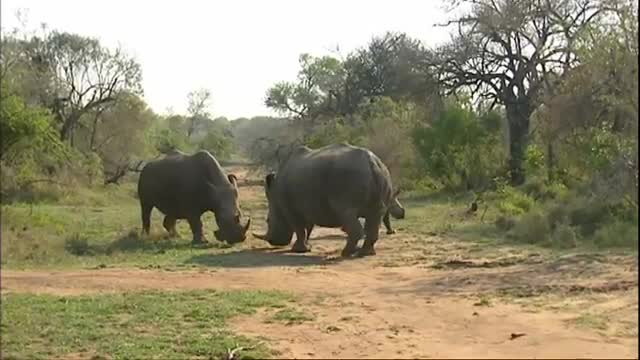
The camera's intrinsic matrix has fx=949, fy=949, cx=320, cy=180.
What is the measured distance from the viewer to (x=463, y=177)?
121ft

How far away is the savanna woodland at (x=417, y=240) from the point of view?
10.0m

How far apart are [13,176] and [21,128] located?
79.9 inches

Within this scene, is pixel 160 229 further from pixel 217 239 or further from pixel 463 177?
pixel 463 177

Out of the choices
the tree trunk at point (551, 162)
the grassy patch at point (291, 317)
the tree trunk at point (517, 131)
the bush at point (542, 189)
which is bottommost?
the grassy patch at point (291, 317)

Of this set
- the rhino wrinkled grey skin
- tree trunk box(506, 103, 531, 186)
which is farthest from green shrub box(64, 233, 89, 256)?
tree trunk box(506, 103, 531, 186)

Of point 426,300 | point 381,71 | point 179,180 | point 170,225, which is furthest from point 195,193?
point 381,71

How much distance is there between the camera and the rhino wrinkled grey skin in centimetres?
1809

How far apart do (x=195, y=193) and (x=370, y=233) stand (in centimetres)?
442

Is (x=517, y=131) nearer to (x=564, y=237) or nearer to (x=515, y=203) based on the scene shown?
(x=515, y=203)

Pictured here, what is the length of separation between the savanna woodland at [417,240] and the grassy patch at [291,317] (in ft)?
0.13

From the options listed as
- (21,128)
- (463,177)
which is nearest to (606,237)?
(21,128)

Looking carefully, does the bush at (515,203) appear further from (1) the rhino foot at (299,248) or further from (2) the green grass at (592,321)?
(2) the green grass at (592,321)

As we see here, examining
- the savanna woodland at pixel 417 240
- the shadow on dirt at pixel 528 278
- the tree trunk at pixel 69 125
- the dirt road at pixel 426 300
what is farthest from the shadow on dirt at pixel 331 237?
the tree trunk at pixel 69 125

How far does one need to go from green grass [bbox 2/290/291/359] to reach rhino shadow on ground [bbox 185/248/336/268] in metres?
3.77
